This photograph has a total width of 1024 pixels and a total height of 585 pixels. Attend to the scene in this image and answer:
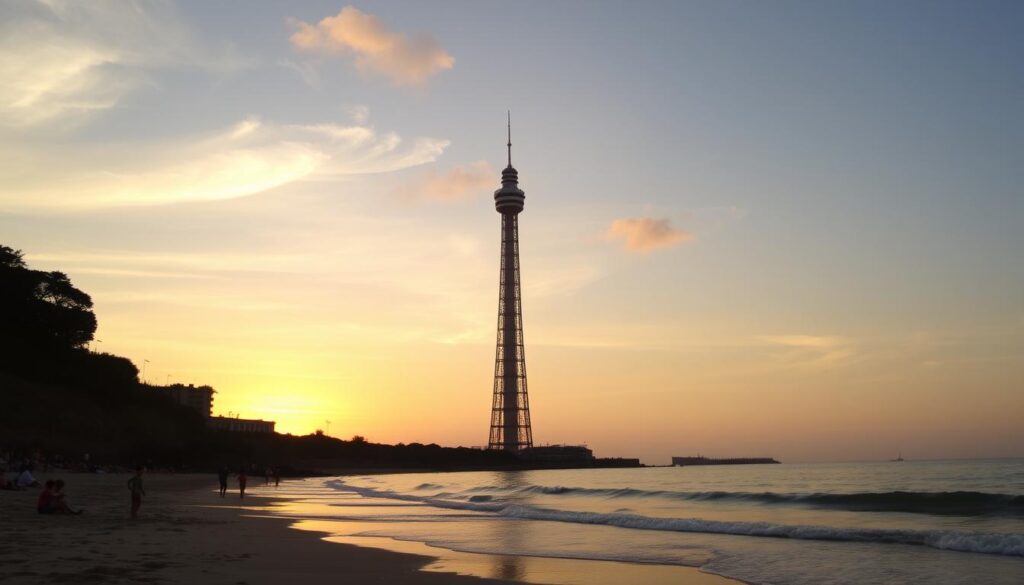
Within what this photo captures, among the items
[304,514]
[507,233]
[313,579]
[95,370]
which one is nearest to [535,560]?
[313,579]

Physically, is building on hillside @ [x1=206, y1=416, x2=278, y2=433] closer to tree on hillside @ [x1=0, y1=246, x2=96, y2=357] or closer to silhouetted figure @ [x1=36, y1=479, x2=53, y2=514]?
tree on hillside @ [x1=0, y1=246, x2=96, y2=357]

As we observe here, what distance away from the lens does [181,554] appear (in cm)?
1272

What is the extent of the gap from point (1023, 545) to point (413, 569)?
12.7m

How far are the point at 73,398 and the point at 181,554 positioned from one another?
195 ft

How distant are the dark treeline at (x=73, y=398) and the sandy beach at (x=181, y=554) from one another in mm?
35076

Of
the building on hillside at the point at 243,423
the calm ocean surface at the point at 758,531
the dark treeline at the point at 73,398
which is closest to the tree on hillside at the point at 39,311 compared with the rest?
the dark treeline at the point at 73,398

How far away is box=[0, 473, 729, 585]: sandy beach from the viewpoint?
1055 cm

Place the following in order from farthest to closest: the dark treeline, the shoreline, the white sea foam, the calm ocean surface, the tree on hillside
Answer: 1. the tree on hillside
2. the dark treeline
3. the white sea foam
4. the calm ocean surface
5. the shoreline

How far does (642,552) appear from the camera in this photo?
55.4ft

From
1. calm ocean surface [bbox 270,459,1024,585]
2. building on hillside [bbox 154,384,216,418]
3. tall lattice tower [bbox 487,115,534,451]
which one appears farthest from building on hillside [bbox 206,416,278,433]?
calm ocean surface [bbox 270,459,1024,585]

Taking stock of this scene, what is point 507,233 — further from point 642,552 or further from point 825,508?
point 642,552

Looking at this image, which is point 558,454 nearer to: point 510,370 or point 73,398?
point 510,370

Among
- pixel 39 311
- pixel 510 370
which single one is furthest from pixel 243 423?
pixel 39 311

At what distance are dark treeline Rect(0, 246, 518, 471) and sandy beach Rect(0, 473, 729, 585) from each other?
35076 mm
